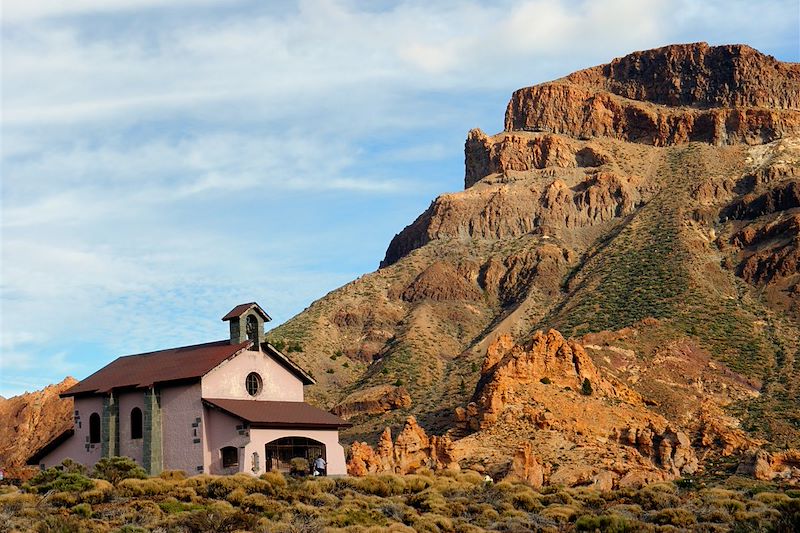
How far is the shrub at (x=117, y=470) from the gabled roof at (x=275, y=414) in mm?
3655

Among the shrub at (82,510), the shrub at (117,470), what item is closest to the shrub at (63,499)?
the shrub at (82,510)

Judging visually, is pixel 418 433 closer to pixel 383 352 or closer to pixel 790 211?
pixel 383 352

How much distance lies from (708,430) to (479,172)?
75.8 meters

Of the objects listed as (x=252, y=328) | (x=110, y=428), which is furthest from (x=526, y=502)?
(x=110, y=428)

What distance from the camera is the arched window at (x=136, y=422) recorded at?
46.3m

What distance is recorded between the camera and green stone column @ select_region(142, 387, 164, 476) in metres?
44.7

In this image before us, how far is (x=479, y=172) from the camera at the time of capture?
14050cm

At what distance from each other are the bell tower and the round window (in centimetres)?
104

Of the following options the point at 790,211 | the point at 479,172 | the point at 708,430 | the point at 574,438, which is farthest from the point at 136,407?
the point at 479,172

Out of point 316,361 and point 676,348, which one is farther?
point 316,361

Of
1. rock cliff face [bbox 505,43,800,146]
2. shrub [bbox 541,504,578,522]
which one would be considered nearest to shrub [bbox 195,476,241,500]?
shrub [bbox 541,504,578,522]

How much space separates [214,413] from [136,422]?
404cm

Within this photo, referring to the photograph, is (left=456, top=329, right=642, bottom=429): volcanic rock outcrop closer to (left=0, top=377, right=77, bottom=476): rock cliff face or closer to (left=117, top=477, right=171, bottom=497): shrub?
(left=0, top=377, right=77, bottom=476): rock cliff face

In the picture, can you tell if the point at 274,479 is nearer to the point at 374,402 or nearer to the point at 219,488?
the point at 219,488
